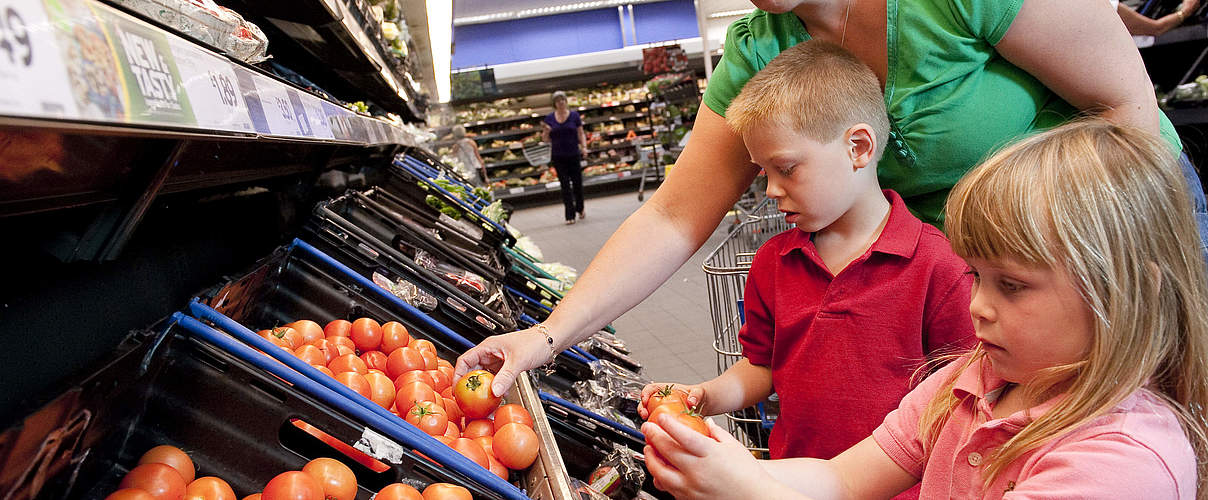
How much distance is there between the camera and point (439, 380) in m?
1.80

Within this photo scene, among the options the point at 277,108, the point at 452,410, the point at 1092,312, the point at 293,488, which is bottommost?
the point at 452,410

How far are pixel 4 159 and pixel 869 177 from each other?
1343 mm

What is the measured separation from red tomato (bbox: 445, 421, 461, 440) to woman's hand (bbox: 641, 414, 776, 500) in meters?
0.59

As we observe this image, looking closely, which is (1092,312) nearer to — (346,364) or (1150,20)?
(346,364)

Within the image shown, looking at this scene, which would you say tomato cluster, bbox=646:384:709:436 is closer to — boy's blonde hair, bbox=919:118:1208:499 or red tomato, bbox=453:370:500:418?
red tomato, bbox=453:370:500:418

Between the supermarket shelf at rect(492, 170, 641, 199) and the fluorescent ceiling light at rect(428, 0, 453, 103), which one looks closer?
the fluorescent ceiling light at rect(428, 0, 453, 103)

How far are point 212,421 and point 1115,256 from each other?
1237 mm

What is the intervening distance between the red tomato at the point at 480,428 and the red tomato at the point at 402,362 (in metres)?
0.26

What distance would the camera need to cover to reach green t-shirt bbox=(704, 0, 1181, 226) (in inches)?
54.7

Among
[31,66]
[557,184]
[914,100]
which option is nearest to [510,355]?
[914,100]

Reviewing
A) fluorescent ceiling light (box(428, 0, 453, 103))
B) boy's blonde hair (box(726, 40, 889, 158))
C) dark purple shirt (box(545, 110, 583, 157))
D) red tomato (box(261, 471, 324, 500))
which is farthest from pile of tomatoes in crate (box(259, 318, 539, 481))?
dark purple shirt (box(545, 110, 583, 157))

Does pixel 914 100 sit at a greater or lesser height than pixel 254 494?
greater

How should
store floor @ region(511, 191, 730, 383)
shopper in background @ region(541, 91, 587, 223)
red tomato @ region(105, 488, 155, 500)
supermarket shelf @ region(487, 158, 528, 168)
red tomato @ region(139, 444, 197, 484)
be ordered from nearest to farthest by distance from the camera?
red tomato @ region(105, 488, 155, 500), red tomato @ region(139, 444, 197, 484), store floor @ region(511, 191, 730, 383), shopper in background @ region(541, 91, 587, 223), supermarket shelf @ region(487, 158, 528, 168)

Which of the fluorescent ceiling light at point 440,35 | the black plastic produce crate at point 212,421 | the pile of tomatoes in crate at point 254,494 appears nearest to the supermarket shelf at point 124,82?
the black plastic produce crate at point 212,421
